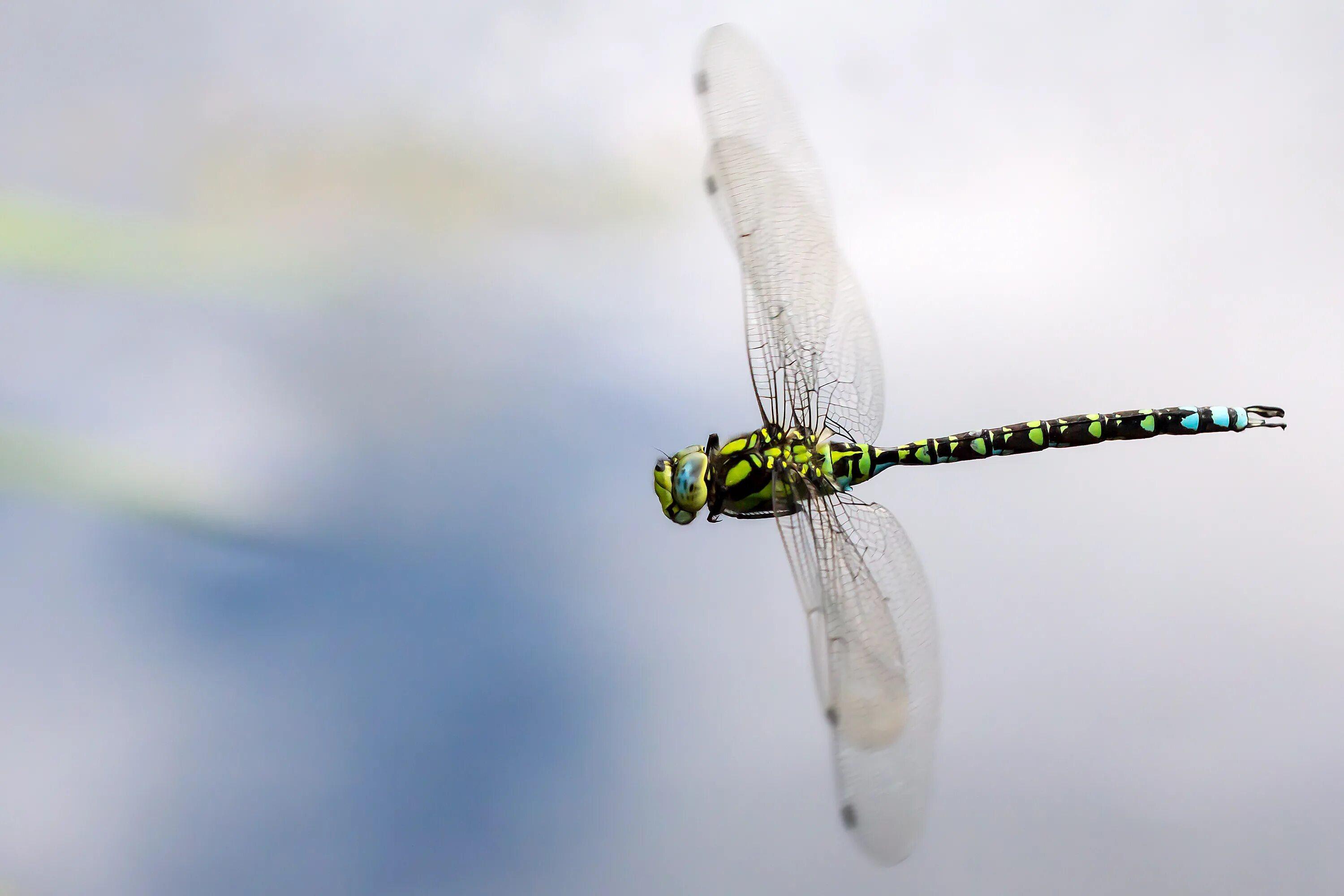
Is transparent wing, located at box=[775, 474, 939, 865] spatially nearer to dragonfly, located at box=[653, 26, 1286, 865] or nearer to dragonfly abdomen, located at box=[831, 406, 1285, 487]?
dragonfly, located at box=[653, 26, 1286, 865]

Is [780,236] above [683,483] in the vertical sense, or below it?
above

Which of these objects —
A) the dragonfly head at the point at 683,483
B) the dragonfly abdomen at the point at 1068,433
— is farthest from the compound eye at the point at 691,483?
the dragonfly abdomen at the point at 1068,433

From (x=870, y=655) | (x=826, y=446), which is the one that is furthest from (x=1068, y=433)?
(x=870, y=655)

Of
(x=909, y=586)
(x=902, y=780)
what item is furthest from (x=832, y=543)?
(x=902, y=780)

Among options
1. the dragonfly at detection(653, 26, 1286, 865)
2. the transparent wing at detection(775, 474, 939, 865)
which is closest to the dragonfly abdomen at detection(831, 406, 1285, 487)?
the dragonfly at detection(653, 26, 1286, 865)

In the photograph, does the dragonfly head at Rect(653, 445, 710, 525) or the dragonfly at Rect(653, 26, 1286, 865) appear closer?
the dragonfly at Rect(653, 26, 1286, 865)

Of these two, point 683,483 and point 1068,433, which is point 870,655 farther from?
point 1068,433
